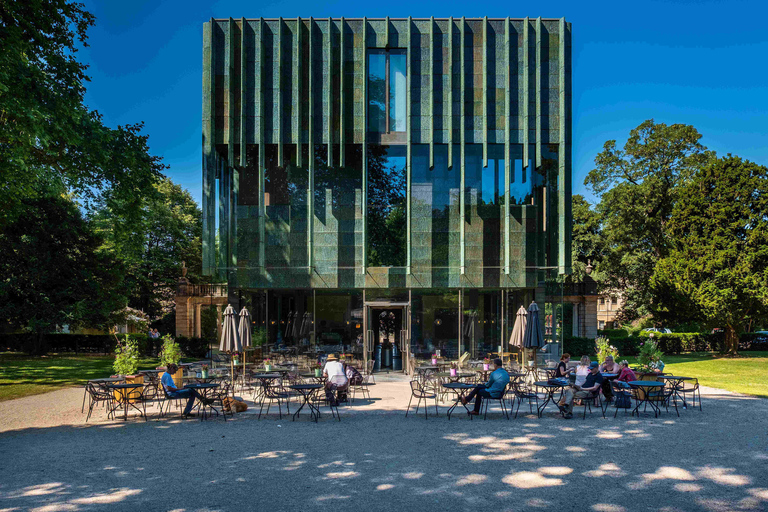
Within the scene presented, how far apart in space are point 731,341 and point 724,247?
5916 millimetres

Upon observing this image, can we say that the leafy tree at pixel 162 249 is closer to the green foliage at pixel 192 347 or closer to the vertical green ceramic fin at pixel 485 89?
the green foliage at pixel 192 347

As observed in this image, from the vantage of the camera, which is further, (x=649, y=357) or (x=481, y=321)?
(x=481, y=321)

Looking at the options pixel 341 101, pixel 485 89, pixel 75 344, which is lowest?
pixel 75 344

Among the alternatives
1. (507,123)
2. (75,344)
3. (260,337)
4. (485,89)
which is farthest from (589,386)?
(75,344)

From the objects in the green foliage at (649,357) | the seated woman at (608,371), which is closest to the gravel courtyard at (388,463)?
the seated woman at (608,371)

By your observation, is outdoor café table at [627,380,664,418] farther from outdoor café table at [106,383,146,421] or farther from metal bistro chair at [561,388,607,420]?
outdoor café table at [106,383,146,421]

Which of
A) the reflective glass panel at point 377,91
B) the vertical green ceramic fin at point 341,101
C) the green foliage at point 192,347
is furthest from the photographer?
the green foliage at point 192,347

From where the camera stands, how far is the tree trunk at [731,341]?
29.3 meters

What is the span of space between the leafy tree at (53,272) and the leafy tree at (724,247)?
32219 millimetres

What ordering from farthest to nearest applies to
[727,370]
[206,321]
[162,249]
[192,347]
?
[206,321] < [162,249] < [192,347] < [727,370]

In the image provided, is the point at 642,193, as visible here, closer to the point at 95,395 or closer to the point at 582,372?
the point at 582,372

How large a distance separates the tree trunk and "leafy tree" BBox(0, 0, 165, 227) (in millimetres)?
31361

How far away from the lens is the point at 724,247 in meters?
27.9

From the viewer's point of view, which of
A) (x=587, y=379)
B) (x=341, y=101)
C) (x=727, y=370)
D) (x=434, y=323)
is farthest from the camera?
(x=727, y=370)
